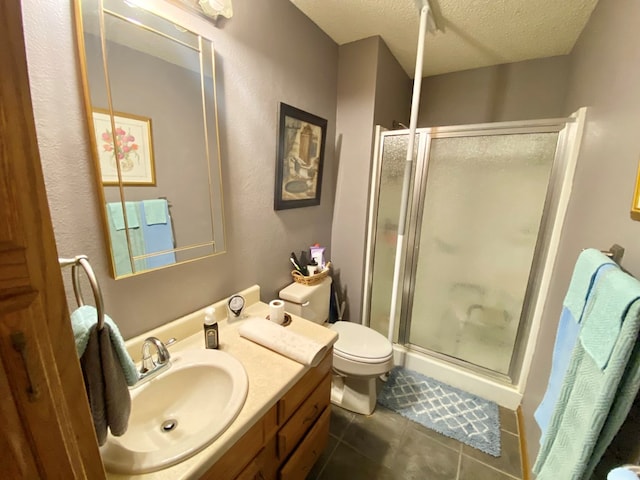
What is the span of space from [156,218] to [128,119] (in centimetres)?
34

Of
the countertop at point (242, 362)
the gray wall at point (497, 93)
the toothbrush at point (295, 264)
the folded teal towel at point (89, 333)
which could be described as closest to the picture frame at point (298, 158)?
the toothbrush at point (295, 264)

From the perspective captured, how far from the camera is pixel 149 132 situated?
93 centimetres

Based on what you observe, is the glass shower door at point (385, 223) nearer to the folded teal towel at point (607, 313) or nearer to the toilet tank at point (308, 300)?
the toilet tank at point (308, 300)

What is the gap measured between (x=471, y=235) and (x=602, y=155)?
82 centimetres

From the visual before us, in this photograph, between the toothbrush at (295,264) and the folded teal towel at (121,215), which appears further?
the toothbrush at (295,264)

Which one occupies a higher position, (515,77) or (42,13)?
(515,77)

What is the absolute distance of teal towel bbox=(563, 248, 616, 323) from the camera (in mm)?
703

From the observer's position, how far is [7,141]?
29 cm

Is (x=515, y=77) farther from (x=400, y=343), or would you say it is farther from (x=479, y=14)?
(x=400, y=343)

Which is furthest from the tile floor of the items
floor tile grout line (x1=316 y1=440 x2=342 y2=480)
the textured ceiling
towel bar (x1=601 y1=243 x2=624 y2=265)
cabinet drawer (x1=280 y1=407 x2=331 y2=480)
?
the textured ceiling

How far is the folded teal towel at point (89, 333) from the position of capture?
54 centimetres

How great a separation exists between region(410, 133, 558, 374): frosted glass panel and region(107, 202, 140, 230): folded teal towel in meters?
1.69

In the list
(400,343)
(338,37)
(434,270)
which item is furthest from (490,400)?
(338,37)

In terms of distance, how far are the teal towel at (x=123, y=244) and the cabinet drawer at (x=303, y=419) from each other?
775mm
